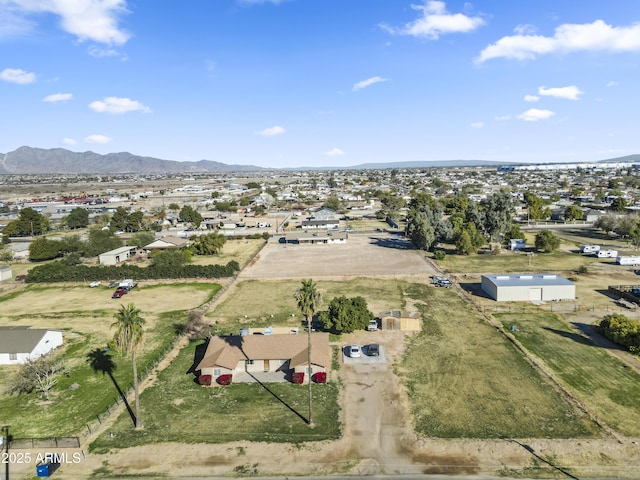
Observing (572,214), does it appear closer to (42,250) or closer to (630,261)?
(630,261)

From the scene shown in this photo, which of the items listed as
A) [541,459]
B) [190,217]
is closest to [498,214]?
[541,459]

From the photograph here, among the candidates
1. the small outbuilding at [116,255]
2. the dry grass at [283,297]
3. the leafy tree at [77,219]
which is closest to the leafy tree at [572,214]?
the dry grass at [283,297]

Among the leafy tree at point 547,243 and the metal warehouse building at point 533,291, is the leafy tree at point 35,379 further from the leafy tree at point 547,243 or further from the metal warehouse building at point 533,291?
the leafy tree at point 547,243

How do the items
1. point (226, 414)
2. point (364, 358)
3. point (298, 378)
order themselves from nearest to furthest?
point (226, 414) < point (298, 378) < point (364, 358)

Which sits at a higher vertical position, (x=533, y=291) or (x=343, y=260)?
(x=533, y=291)

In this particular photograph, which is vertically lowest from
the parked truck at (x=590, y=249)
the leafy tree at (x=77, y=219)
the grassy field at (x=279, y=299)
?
the grassy field at (x=279, y=299)
